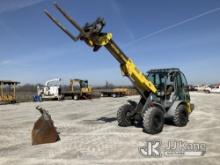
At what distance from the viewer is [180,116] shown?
13.2 m

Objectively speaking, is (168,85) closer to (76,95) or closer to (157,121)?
(157,121)

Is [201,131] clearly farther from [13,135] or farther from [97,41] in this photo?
[13,135]

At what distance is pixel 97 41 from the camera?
11.1m

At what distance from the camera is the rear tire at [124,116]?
1333 centimetres

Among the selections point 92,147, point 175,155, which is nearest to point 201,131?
point 175,155

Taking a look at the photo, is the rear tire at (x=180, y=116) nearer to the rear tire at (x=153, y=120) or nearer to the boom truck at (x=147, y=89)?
the boom truck at (x=147, y=89)

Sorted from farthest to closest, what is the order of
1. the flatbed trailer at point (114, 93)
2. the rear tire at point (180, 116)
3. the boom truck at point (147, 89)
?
the flatbed trailer at point (114, 93) → the rear tire at point (180, 116) → the boom truck at point (147, 89)

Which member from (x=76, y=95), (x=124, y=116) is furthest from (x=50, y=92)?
(x=124, y=116)

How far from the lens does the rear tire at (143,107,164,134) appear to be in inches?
448

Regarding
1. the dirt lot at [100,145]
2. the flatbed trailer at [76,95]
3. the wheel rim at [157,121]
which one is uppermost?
the flatbed trailer at [76,95]

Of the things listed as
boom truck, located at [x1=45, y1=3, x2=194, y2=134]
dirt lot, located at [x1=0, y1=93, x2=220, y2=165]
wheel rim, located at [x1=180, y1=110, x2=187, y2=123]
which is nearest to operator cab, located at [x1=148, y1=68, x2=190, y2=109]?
boom truck, located at [x1=45, y1=3, x2=194, y2=134]

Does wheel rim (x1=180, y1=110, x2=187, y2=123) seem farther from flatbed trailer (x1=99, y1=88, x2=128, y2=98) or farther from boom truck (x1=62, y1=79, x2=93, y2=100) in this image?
flatbed trailer (x1=99, y1=88, x2=128, y2=98)

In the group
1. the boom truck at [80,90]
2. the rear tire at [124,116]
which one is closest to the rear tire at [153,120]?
the rear tire at [124,116]

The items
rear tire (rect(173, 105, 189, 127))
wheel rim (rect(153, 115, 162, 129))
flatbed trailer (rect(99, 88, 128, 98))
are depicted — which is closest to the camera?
wheel rim (rect(153, 115, 162, 129))
